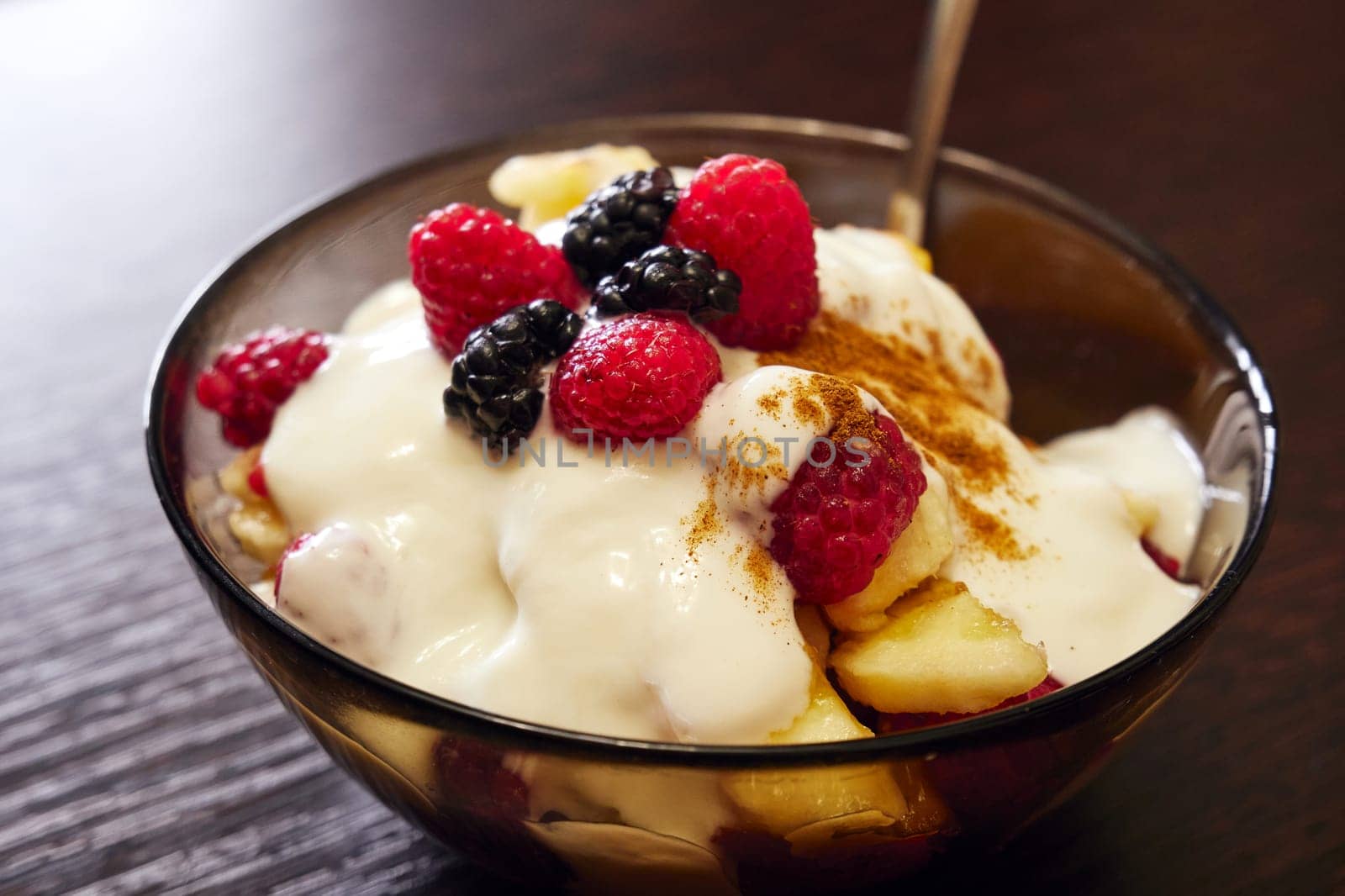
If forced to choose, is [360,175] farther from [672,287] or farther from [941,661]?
[941,661]

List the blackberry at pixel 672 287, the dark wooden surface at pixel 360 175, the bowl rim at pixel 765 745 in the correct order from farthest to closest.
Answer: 1. the dark wooden surface at pixel 360 175
2. the blackberry at pixel 672 287
3. the bowl rim at pixel 765 745

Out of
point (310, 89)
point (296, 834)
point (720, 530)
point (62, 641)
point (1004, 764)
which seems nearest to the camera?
point (1004, 764)

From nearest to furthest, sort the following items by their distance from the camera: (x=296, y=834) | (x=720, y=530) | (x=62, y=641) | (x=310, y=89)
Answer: (x=720, y=530), (x=296, y=834), (x=62, y=641), (x=310, y=89)

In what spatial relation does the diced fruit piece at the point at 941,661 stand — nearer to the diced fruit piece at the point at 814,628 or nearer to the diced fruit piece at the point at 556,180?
the diced fruit piece at the point at 814,628

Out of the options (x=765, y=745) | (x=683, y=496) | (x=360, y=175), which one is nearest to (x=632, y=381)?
(x=683, y=496)

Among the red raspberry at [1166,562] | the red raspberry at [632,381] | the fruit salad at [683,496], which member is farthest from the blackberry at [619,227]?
the red raspberry at [1166,562]

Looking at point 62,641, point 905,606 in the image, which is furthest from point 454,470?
point 62,641

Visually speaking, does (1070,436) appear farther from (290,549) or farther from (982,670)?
(290,549)
